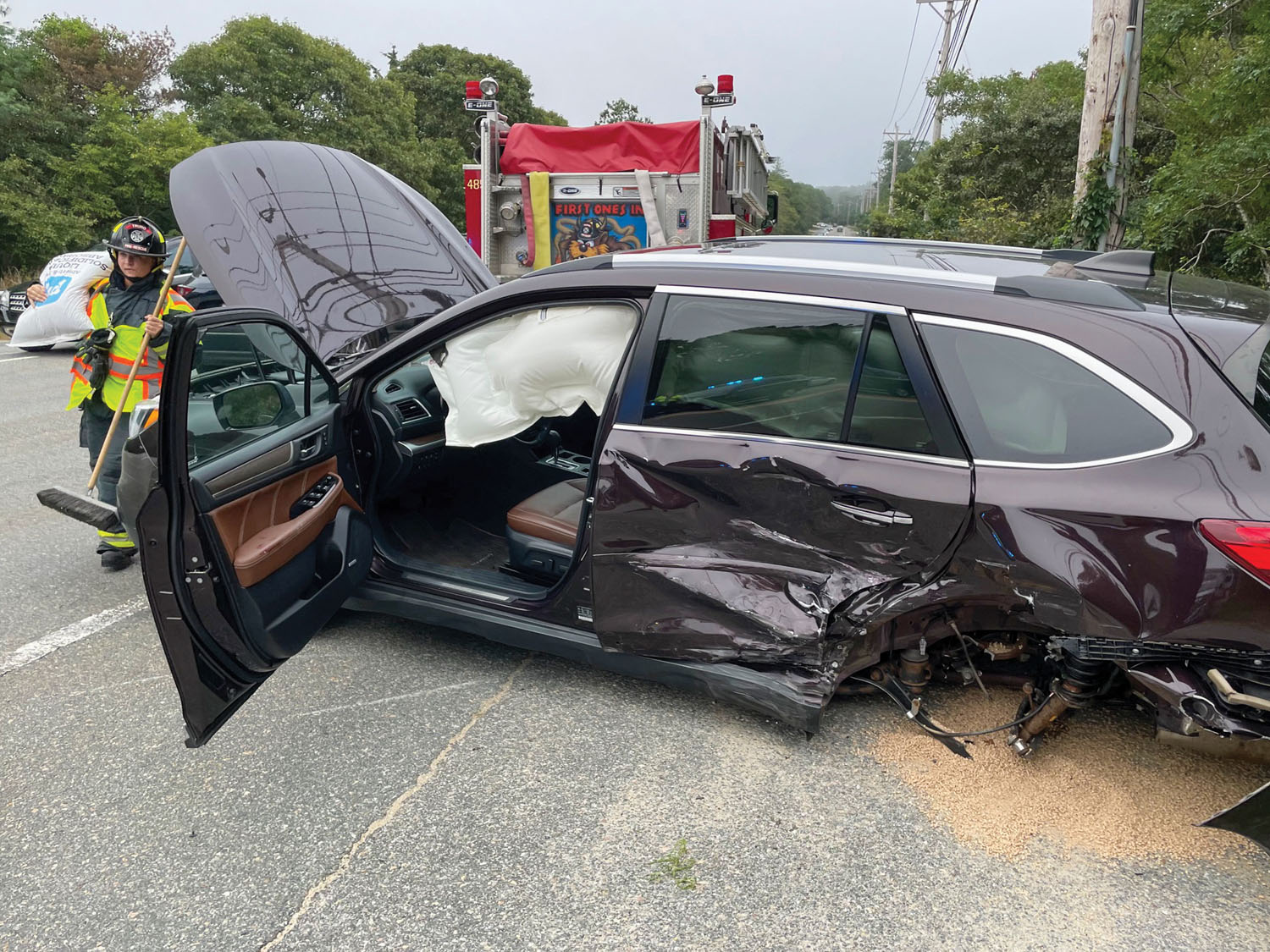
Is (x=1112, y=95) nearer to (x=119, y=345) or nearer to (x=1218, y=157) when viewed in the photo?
(x=1218, y=157)

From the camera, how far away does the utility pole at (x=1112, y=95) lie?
22.0ft

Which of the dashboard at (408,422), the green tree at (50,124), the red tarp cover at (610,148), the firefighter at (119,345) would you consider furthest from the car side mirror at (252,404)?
the green tree at (50,124)

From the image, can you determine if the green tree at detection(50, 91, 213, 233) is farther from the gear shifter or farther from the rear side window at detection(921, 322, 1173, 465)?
the rear side window at detection(921, 322, 1173, 465)

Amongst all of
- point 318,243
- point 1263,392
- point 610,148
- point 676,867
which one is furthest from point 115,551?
point 610,148

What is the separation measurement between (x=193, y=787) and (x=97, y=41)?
25.4m

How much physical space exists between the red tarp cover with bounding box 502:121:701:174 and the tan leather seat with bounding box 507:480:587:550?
19.8 ft

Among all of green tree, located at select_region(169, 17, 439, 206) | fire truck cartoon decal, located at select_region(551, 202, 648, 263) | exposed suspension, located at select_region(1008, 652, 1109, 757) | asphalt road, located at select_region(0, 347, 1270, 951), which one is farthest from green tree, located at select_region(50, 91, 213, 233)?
exposed suspension, located at select_region(1008, 652, 1109, 757)

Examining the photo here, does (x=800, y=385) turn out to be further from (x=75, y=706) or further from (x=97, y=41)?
(x=97, y=41)

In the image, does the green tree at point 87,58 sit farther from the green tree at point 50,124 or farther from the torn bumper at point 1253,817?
the torn bumper at point 1253,817

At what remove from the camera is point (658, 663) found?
2789mm

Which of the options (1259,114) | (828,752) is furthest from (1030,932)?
(1259,114)

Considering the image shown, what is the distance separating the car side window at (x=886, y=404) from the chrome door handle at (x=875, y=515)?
0.18m

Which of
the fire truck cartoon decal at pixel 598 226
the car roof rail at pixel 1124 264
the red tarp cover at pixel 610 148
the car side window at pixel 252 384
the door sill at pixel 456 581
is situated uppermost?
the red tarp cover at pixel 610 148

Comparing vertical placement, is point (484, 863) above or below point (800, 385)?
below
